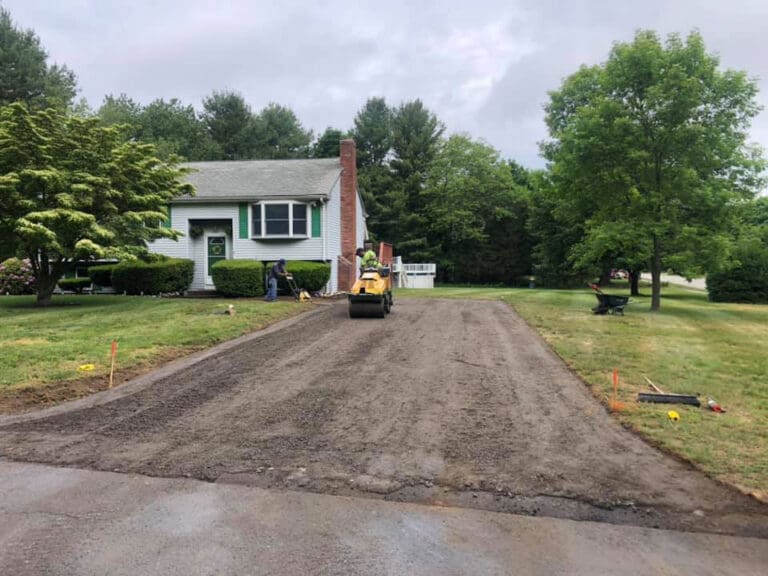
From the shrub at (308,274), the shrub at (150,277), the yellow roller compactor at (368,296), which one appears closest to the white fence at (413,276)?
the shrub at (308,274)

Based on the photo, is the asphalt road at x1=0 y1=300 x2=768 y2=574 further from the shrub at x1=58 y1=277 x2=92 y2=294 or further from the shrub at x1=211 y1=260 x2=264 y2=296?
the shrub at x1=58 y1=277 x2=92 y2=294

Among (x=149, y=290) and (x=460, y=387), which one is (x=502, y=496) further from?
(x=149, y=290)

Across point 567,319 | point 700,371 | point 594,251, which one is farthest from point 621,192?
point 700,371

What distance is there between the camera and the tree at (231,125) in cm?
5122

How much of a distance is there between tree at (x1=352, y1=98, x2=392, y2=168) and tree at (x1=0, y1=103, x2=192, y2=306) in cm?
3225

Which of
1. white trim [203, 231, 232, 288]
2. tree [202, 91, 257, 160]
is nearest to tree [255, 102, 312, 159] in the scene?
tree [202, 91, 257, 160]

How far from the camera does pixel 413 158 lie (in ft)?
148

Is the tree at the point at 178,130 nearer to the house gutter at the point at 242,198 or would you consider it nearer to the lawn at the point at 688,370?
the house gutter at the point at 242,198

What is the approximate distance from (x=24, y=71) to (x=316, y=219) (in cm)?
2557

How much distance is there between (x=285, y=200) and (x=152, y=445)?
1767cm

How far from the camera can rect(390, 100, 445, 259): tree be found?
43594 millimetres

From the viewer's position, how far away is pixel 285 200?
2208 centimetres

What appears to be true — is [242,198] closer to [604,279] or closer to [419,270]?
[419,270]

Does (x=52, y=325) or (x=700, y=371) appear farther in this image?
(x=52, y=325)
